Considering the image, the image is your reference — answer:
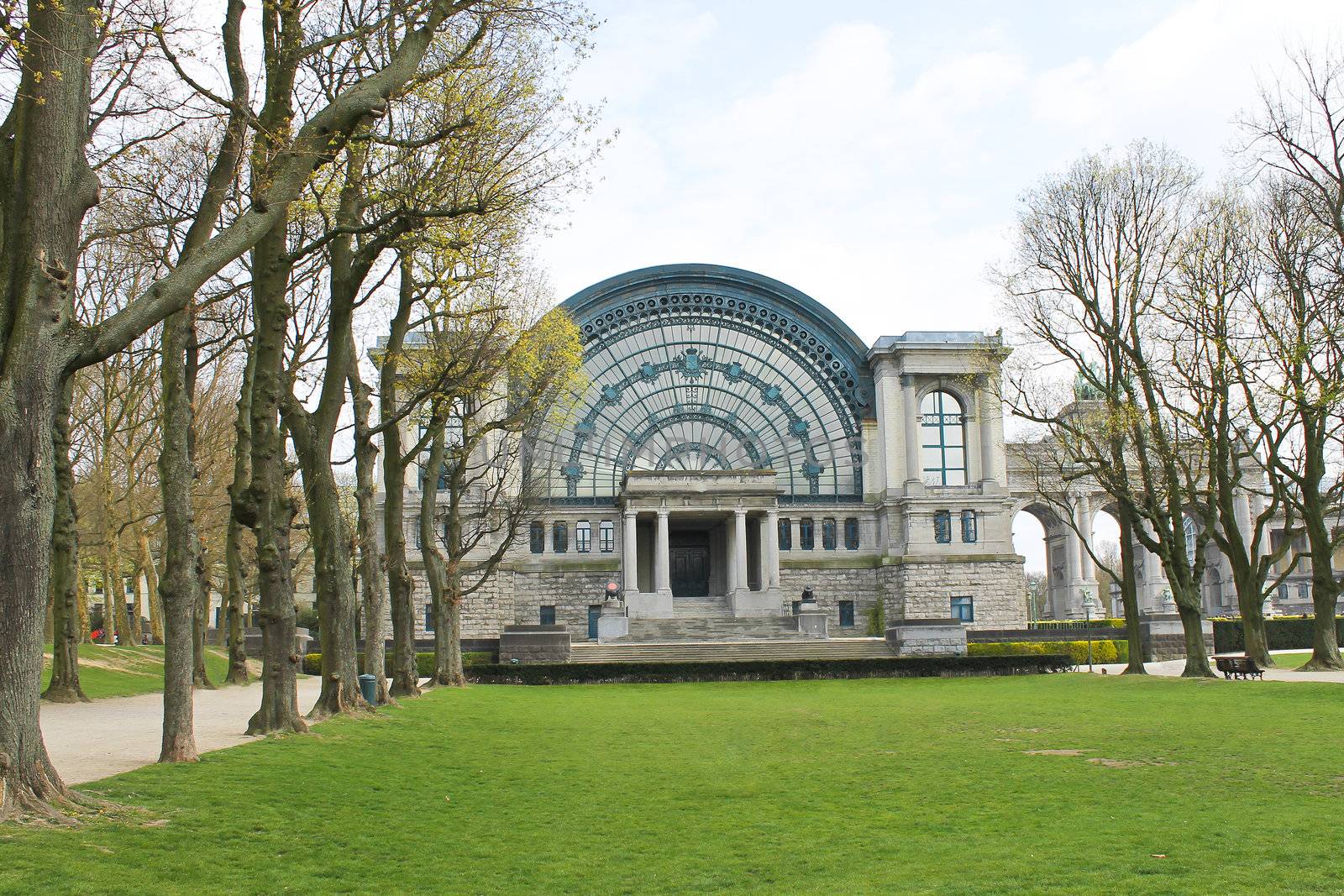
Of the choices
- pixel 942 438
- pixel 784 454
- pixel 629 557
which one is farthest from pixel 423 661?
pixel 942 438

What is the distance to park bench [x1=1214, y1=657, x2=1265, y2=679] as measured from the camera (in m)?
34.2

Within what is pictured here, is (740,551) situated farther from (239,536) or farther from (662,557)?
(239,536)

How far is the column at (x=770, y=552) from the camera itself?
205 ft

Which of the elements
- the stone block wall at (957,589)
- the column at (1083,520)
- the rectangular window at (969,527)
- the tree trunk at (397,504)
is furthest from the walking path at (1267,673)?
the column at (1083,520)

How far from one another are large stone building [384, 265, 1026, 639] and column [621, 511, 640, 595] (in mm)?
3756

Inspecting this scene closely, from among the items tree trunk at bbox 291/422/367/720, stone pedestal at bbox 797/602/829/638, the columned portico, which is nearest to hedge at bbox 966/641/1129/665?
stone pedestal at bbox 797/602/829/638

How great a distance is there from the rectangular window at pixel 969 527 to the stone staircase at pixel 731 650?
17.5 m

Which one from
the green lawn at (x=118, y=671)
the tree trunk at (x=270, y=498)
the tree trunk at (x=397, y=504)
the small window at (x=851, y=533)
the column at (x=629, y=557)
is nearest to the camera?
the tree trunk at (x=270, y=498)

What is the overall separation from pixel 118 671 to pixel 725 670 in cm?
2014

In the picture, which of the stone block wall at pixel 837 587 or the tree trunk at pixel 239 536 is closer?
the tree trunk at pixel 239 536

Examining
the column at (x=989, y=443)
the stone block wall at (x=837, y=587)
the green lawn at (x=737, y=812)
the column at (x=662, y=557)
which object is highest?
the column at (x=989, y=443)

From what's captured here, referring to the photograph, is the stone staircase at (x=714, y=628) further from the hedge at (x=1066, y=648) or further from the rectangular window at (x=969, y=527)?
the rectangular window at (x=969, y=527)

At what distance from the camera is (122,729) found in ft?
72.0

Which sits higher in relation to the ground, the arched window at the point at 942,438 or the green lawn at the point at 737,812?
the arched window at the point at 942,438
